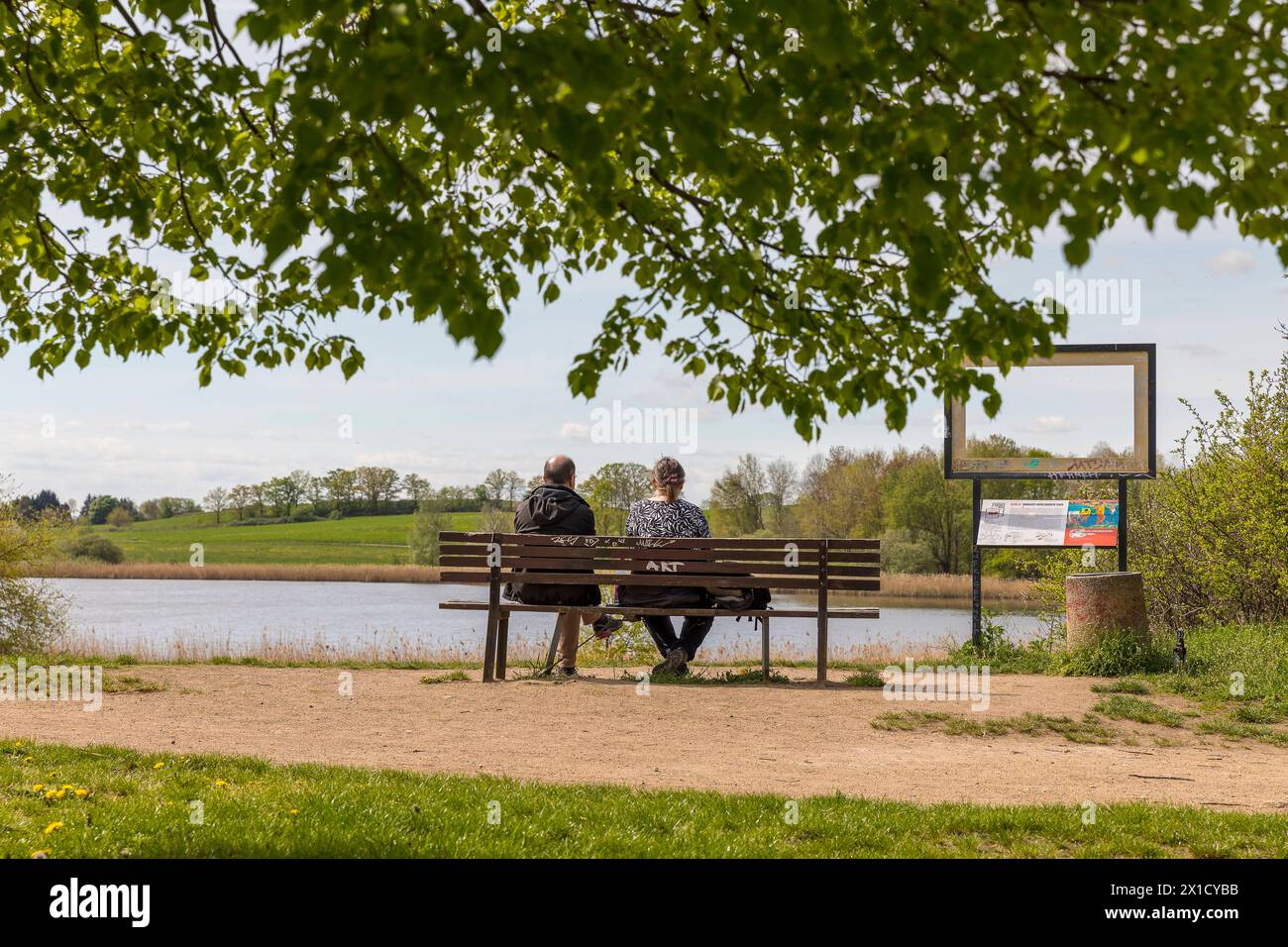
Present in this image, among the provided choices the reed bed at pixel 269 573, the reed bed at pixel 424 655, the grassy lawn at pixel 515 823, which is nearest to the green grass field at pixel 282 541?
the reed bed at pixel 269 573

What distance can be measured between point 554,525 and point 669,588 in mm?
1229

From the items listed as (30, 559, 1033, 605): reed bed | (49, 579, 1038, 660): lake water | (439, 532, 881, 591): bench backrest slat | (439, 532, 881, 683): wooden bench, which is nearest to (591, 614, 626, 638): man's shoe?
(439, 532, 881, 683): wooden bench

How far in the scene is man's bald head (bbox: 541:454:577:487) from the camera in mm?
10617

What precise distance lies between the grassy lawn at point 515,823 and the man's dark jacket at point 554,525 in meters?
4.18

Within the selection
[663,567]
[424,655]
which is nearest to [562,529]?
[663,567]

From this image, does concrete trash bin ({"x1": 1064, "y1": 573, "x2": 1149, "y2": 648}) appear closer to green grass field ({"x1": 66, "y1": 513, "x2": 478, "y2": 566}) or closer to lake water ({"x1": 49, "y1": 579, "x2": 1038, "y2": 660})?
lake water ({"x1": 49, "y1": 579, "x2": 1038, "y2": 660})

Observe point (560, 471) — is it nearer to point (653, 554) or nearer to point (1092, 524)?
point (653, 554)

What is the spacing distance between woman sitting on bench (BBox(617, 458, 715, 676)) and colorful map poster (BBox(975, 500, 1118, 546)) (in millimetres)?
4143

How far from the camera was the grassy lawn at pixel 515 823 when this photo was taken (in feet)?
16.3

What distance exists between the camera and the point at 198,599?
3634 centimetres

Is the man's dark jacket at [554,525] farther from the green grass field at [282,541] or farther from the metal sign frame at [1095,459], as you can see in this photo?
the green grass field at [282,541]

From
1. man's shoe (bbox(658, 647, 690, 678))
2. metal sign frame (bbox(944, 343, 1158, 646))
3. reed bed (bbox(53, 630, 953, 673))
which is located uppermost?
metal sign frame (bbox(944, 343, 1158, 646))
